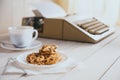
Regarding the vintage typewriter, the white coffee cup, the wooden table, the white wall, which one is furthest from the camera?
the white wall

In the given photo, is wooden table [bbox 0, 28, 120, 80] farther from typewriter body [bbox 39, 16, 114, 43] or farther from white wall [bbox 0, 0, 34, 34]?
white wall [bbox 0, 0, 34, 34]

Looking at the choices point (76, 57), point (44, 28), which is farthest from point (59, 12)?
point (76, 57)

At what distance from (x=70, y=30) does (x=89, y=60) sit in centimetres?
33

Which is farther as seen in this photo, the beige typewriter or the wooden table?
the beige typewriter

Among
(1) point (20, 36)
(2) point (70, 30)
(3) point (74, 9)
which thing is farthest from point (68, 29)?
(3) point (74, 9)

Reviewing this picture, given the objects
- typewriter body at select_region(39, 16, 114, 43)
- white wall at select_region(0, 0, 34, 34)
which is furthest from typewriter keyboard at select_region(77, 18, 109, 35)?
white wall at select_region(0, 0, 34, 34)

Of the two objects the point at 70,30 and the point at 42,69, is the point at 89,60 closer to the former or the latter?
the point at 42,69

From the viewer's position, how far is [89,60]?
0.76 meters

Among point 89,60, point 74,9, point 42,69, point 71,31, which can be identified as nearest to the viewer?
point 42,69

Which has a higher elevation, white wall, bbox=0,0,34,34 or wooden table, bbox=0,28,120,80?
white wall, bbox=0,0,34,34

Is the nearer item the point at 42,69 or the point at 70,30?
the point at 42,69

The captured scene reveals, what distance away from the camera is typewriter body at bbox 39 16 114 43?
1037mm

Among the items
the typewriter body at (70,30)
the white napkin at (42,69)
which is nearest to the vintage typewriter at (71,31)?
the typewriter body at (70,30)

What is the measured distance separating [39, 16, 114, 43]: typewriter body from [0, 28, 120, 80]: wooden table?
0.03 meters
